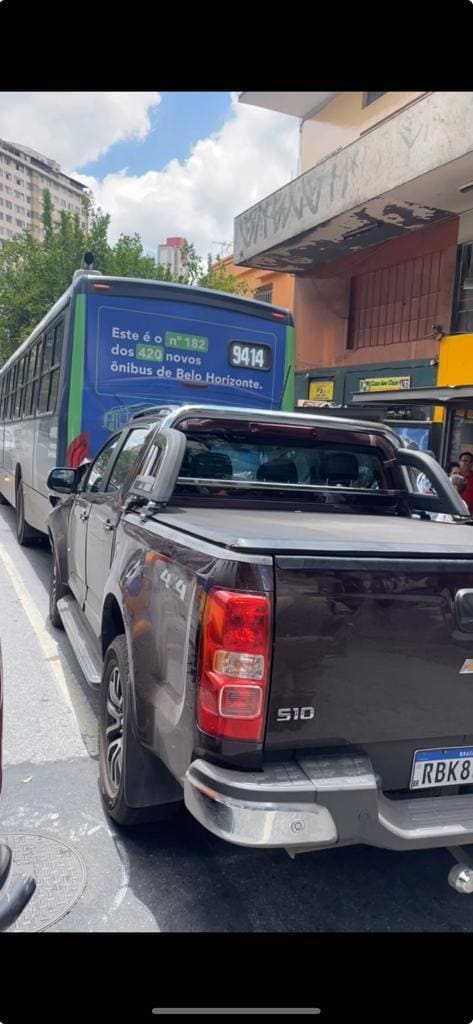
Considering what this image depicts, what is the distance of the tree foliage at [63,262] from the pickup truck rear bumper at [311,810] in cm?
2199

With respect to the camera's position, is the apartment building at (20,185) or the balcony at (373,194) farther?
the apartment building at (20,185)

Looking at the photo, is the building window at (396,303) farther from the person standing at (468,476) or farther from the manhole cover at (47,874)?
the manhole cover at (47,874)

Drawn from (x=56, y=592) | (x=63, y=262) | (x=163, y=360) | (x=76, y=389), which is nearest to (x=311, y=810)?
(x=56, y=592)

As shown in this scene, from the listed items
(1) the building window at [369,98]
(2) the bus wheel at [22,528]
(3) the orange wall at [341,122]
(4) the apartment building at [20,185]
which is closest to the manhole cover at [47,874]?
(2) the bus wheel at [22,528]

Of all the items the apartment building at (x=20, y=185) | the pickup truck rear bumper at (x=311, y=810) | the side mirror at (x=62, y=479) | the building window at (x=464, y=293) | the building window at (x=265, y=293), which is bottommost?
the pickup truck rear bumper at (x=311, y=810)

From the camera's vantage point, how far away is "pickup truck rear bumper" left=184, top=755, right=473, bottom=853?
1976 millimetres

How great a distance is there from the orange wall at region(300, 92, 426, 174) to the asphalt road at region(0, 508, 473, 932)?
14.7m

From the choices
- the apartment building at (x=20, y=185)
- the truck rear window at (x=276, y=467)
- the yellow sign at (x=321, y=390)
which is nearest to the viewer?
the truck rear window at (x=276, y=467)

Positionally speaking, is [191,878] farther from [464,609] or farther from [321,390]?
[321,390]

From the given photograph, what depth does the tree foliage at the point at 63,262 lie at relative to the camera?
23250mm

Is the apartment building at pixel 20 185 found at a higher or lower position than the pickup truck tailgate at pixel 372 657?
higher

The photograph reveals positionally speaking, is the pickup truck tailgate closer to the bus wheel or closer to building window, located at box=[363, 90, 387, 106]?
the bus wheel

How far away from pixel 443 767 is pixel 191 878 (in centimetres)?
115
